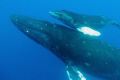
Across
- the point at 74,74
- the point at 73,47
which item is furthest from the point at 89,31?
the point at 74,74

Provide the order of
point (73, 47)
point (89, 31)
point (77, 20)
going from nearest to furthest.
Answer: point (89, 31) < point (73, 47) < point (77, 20)

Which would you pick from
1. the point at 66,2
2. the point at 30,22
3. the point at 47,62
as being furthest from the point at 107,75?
the point at 66,2

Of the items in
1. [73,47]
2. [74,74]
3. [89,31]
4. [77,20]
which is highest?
[77,20]

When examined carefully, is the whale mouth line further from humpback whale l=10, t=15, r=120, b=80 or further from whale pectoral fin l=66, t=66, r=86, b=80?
whale pectoral fin l=66, t=66, r=86, b=80

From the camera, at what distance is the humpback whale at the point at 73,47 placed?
900 centimetres

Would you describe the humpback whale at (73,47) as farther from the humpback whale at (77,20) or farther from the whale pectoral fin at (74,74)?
the humpback whale at (77,20)

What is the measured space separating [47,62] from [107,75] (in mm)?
11558

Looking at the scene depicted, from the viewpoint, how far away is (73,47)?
8.97 meters

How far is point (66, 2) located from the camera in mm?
32219

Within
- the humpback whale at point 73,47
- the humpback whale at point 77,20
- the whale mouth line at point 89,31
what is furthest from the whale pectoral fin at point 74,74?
the humpback whale at point 77,20

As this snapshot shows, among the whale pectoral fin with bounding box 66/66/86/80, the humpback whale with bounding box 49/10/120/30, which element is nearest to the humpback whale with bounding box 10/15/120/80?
the whale pectoral fin with bounding box 66/66/86/80

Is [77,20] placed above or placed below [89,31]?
above

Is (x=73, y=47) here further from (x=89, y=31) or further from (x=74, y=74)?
(x=74, y=74)


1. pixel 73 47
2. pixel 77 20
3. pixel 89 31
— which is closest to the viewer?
pixel 89 31
